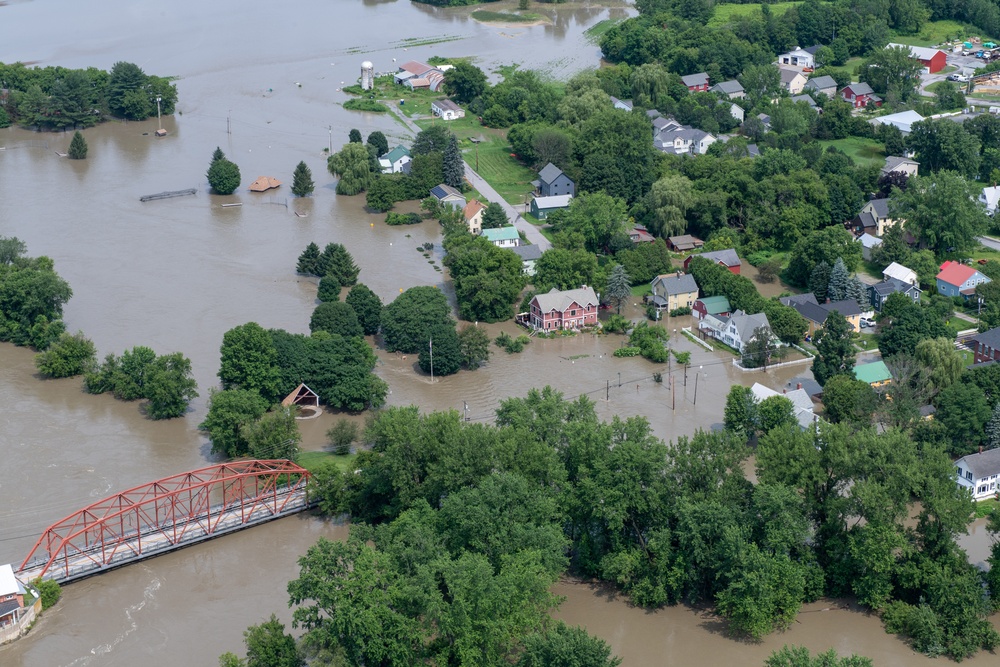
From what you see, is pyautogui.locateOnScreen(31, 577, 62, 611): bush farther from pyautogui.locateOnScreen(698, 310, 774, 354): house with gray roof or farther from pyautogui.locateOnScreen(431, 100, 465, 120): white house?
pyautogui.locateOnScreen(431, 100, 465, 120): white house

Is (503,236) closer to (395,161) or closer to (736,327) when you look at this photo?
(736,327)

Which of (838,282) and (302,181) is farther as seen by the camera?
(302,181)

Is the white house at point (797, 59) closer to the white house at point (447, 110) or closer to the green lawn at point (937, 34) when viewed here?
the green lawn at point (937, 34)

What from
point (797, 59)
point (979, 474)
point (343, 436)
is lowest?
point (979, 474)

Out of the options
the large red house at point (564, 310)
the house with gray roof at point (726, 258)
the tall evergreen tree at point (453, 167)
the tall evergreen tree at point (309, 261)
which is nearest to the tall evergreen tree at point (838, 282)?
the house with gray roof at point (726, 258)

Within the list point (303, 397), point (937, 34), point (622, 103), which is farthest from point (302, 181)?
point (937, 34)

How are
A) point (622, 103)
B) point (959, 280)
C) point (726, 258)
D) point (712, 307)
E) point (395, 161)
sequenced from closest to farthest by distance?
point (712, 307)
point (959, 280)
point (726, 258)
point (395, 161)
point (622, 103)

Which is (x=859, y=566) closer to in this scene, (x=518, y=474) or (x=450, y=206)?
(x=518, y=474)
